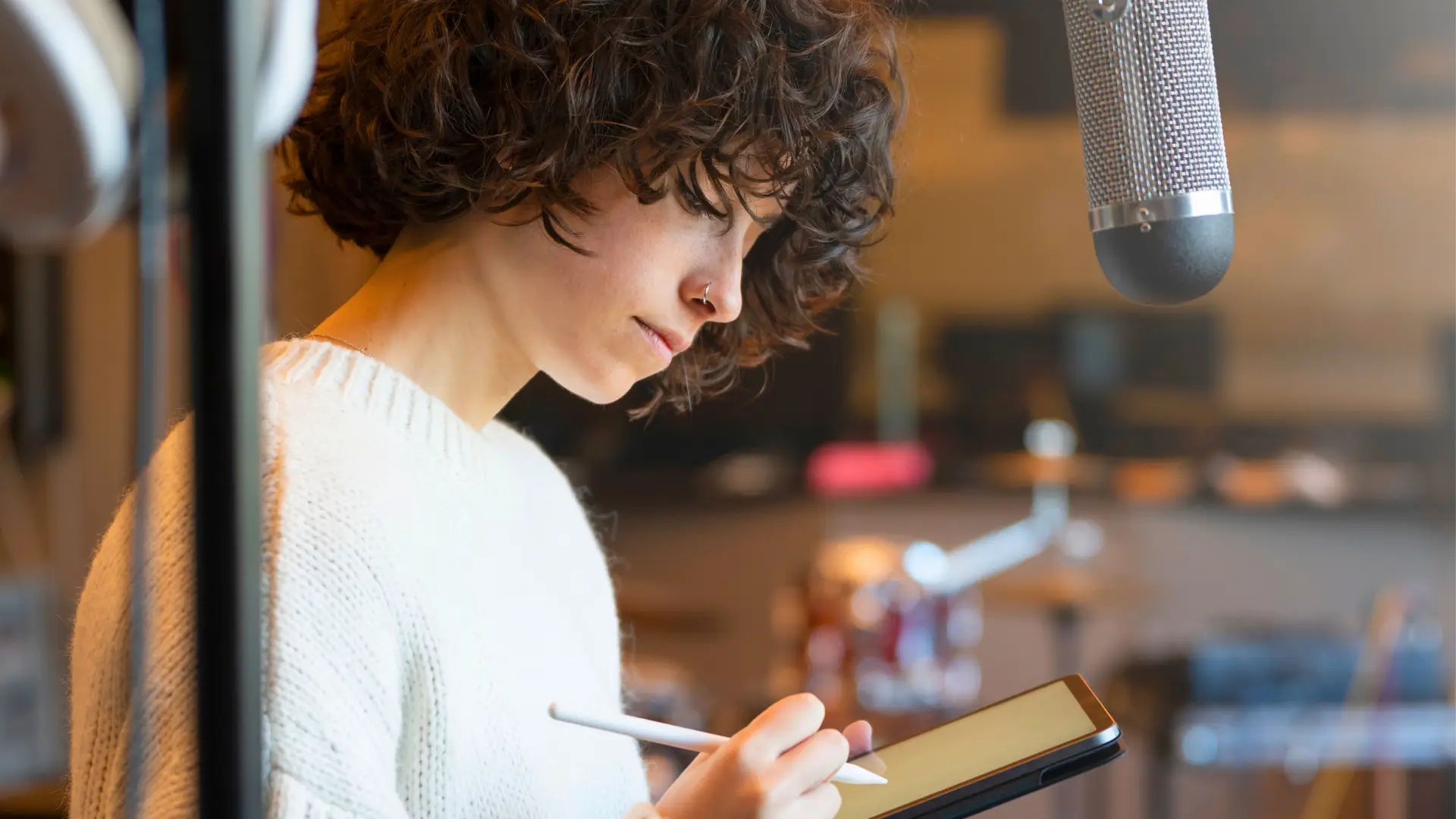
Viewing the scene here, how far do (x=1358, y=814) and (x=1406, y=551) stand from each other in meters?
1.23

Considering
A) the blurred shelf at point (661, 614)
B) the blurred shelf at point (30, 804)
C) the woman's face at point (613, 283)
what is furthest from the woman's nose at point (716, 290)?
the blurred shelf at point (661, 614)

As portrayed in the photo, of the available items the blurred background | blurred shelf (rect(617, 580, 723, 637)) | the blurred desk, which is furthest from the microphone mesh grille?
blurred shelf (rect(617, 580, 723, 637))

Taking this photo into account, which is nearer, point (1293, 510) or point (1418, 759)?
point (1418, 759)

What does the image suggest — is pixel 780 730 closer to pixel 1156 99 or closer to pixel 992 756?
pixel 992 756

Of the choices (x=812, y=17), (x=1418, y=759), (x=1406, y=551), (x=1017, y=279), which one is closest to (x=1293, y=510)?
(x=1406, y=551)

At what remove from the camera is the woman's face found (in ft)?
1.77

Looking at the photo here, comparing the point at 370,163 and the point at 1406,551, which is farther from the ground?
the point at 370,163

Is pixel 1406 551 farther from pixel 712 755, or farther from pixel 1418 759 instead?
pixel 712 755

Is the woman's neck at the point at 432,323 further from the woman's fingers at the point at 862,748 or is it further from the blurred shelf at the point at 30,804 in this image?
the blurred shelf at the point at 30,804

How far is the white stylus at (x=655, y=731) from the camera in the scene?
1.57 ft

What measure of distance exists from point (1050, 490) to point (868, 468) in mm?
442

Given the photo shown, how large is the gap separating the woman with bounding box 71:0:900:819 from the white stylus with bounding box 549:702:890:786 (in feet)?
0.04

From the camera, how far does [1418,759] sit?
1.93 meters

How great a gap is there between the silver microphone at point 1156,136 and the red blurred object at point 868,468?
2.77m
